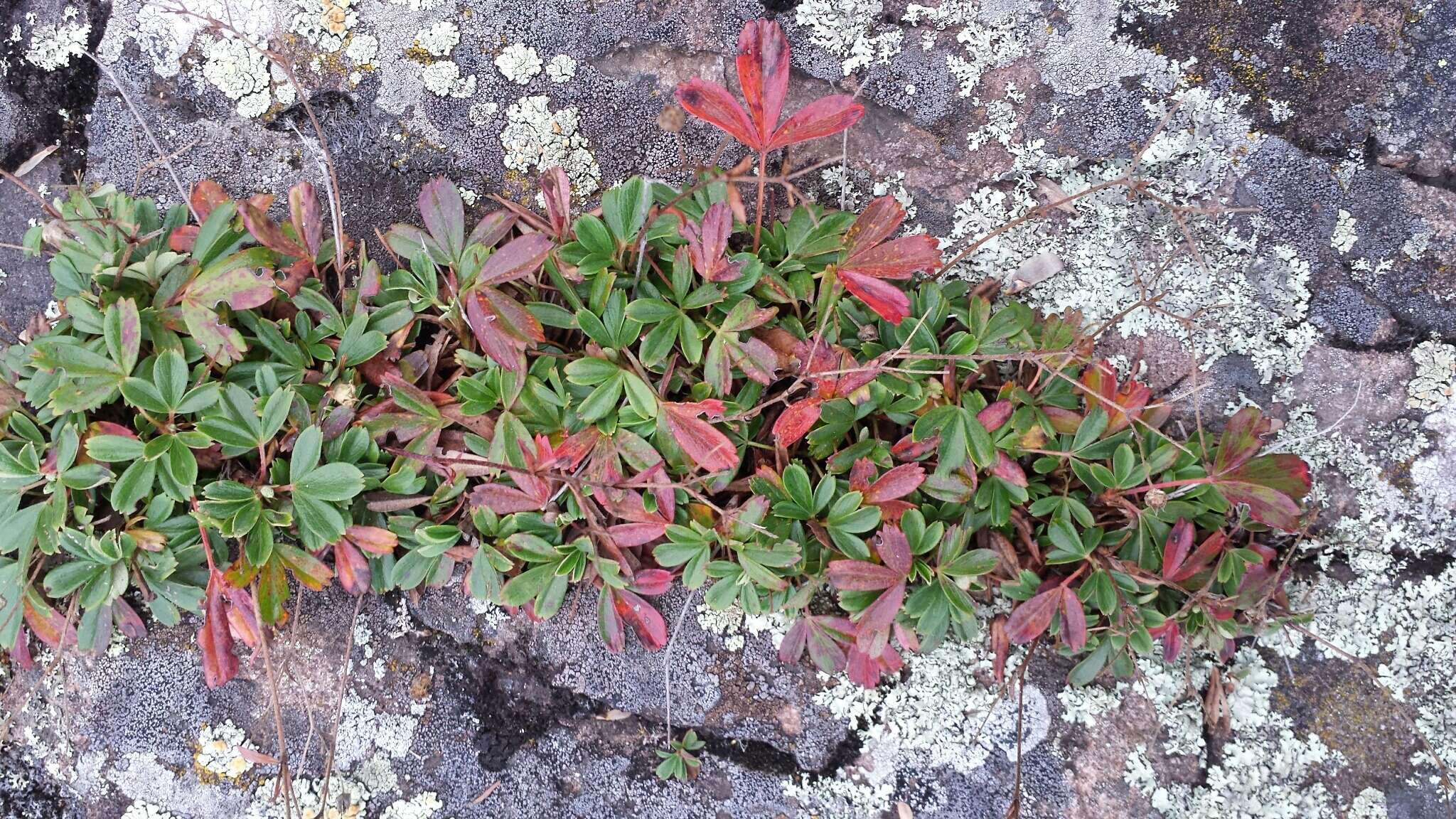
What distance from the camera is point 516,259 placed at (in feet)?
4.65

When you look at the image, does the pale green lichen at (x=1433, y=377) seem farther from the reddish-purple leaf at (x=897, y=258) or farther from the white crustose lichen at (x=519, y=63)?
the white crustose lichen at (x=519, y=63)

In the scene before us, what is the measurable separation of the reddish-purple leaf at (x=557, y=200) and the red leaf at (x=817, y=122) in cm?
41

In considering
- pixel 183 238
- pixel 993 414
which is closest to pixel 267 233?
pixel 183 238

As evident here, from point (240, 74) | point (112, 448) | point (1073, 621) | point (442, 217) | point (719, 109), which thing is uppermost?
point (240, 74)

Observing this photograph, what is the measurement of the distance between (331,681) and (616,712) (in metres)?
0.58

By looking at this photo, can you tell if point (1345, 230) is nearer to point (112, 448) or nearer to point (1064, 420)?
point (1064, 420)

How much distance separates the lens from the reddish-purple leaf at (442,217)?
1497 mm

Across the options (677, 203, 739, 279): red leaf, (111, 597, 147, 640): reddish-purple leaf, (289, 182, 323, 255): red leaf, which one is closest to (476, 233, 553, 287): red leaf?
(677, 203, 739, 279): red leaf

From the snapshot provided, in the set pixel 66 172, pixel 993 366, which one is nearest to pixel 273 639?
pixel 66 172

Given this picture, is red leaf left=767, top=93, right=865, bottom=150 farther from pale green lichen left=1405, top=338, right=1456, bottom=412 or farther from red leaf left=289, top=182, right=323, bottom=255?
pale green lichen left=1405, top=338, right=1456, bottom=412

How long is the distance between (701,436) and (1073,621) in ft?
2.38

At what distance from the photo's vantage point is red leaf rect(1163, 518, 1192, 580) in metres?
1.46

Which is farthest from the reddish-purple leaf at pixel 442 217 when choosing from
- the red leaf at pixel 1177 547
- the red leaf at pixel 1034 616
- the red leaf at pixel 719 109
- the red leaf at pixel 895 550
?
the red leaf at pixel 1177 547

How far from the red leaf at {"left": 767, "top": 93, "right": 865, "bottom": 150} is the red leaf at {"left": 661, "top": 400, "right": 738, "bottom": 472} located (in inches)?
18.0
